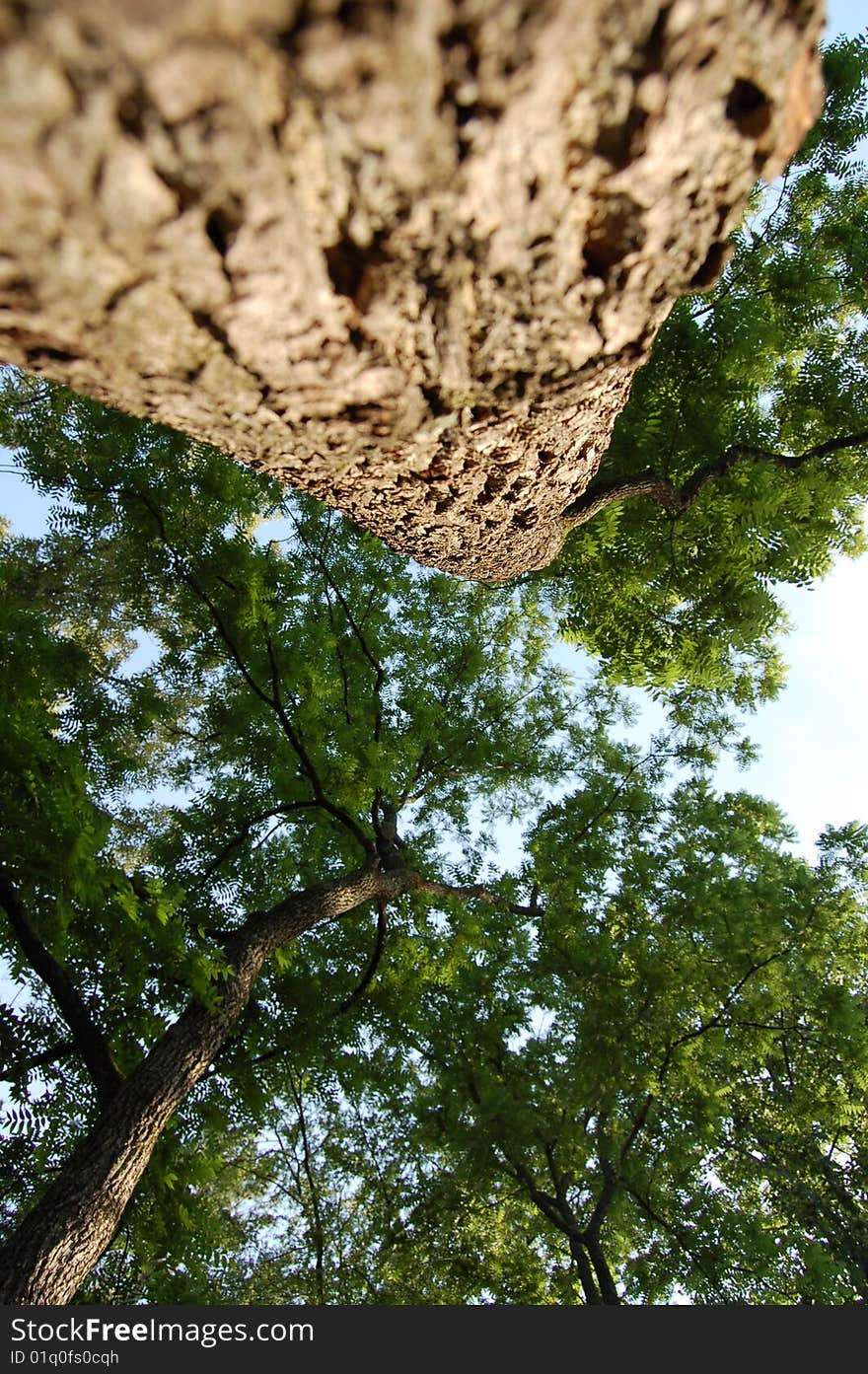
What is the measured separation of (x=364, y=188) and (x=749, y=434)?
229 inches

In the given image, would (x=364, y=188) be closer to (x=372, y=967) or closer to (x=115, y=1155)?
(x=115, y=1155)

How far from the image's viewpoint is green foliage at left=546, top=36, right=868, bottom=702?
5156 mm

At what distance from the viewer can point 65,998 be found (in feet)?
12.5

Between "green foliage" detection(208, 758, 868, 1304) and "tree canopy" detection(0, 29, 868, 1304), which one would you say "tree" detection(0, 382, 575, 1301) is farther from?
"green foliage" detection(208, 758, 868, 1304)

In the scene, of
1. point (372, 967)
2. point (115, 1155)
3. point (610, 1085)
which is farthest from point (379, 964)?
point (115, 1155)

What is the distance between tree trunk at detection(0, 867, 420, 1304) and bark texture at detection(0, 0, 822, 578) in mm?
3871

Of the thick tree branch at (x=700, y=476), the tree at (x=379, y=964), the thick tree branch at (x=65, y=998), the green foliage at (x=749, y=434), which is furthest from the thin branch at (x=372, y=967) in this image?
the thick tree branch at (x=700, y=476)

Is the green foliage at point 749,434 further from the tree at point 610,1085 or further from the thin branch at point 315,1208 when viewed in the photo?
the thin branch at point 315,1208

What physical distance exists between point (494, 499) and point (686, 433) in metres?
3.80

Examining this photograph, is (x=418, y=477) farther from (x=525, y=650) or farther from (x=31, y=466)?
(x=525, y=650)

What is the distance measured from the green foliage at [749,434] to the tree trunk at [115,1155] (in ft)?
14.2

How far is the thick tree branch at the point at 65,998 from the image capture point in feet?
11.4

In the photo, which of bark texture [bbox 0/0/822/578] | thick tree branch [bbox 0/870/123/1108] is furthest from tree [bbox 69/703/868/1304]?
bark texture [bbox 0/0/822/578]

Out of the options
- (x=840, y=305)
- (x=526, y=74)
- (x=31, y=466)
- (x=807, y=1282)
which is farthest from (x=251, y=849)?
(x=840, y=305)
